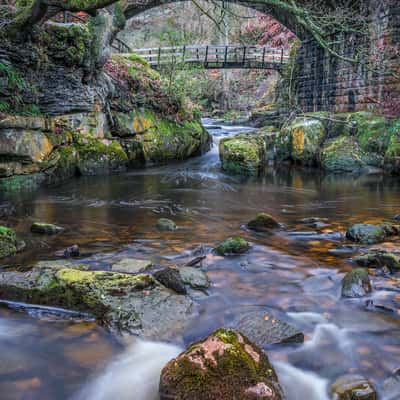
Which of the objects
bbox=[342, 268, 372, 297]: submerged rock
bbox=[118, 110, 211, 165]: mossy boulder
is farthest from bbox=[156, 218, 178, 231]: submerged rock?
bbox=[118, 110, 211, 165]: mossy boulder

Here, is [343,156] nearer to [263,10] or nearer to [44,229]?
[263,10]

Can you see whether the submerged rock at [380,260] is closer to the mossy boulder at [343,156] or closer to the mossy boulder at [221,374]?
the mossy boulder at [221,374]

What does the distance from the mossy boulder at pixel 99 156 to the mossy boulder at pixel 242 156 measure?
2.76 m

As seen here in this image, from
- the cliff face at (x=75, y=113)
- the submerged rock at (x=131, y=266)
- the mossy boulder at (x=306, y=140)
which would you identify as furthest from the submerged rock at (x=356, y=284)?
the mossy boulder at (x=306, y=140)

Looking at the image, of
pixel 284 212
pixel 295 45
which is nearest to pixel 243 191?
pixel 284 212

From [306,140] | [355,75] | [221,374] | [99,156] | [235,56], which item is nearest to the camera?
[221,374]

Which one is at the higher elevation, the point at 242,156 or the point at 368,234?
the point at 242,156

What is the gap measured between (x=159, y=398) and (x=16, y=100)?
7.06 metres

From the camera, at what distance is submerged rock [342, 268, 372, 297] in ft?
9.77

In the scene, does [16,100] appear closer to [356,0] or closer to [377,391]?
[377,391]

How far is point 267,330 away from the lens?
2438mm

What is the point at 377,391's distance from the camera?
6.51ft

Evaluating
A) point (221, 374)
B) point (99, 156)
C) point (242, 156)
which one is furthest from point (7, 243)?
point (242, 156)

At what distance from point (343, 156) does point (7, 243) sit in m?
9.79
